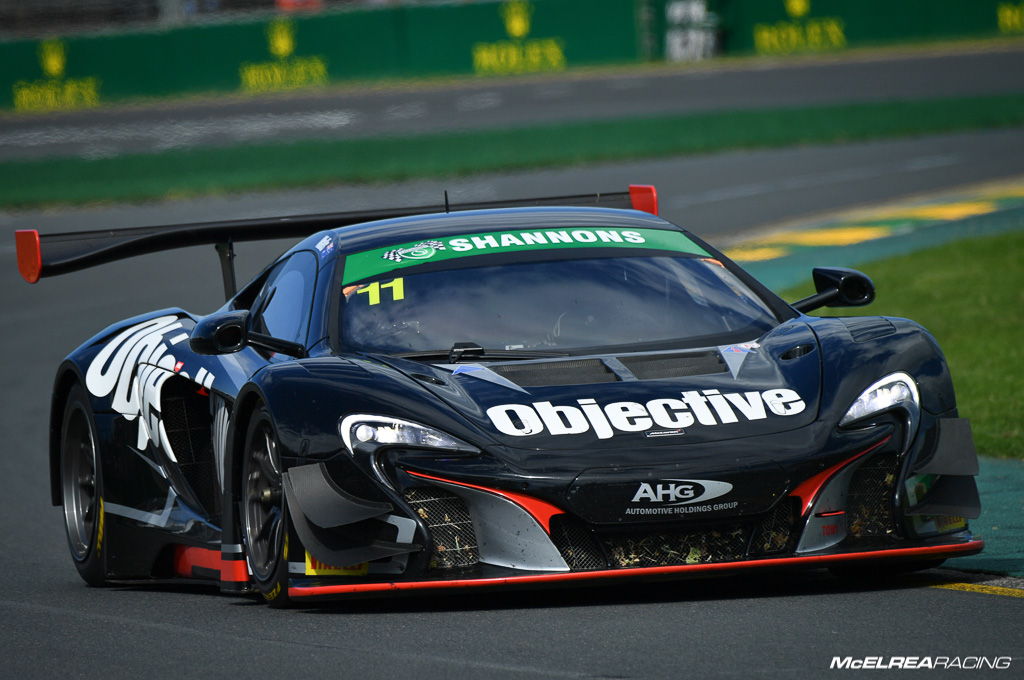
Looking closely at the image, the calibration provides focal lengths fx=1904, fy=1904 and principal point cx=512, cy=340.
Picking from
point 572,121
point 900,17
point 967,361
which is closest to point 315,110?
point 572,121

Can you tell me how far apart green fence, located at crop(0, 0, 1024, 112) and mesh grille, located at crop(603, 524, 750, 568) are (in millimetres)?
37335

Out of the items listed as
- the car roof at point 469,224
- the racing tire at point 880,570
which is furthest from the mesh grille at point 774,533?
the car roof at point 469,224

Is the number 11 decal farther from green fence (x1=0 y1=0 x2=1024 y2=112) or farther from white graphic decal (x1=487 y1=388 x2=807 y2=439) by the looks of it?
green fence (x1=0 y1=0 x2=1024 y2=112)

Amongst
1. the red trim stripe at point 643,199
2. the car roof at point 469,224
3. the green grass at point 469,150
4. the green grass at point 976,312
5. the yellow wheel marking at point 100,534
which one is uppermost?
the car roof at point 469,224

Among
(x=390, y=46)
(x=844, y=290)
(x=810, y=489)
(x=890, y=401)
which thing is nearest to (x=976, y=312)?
(x=844, y=290)

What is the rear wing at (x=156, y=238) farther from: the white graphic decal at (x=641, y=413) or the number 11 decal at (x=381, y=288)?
the white graphic decal at (x=641, y=413)

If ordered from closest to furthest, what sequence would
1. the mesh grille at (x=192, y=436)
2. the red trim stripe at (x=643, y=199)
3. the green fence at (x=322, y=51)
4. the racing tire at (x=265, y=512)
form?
the racing tire at (x=265, y=512) < the mesh grille at (x=192, y=436) < the red trim stripe at (x=643, y=199) < the green fence at (x=322, y=51)

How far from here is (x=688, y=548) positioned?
17.9ft

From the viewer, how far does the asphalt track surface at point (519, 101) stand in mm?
32875

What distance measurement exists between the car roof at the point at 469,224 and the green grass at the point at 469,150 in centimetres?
1794

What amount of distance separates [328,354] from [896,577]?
195 cm

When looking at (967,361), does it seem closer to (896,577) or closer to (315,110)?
(896,577)

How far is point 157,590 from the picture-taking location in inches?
272

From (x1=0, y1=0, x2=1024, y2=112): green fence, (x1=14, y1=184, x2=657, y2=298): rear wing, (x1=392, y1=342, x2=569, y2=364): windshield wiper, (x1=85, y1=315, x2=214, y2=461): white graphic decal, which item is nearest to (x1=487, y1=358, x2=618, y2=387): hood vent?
(x1=392, y1=342, x2=569, y2=364): windshield wiper
